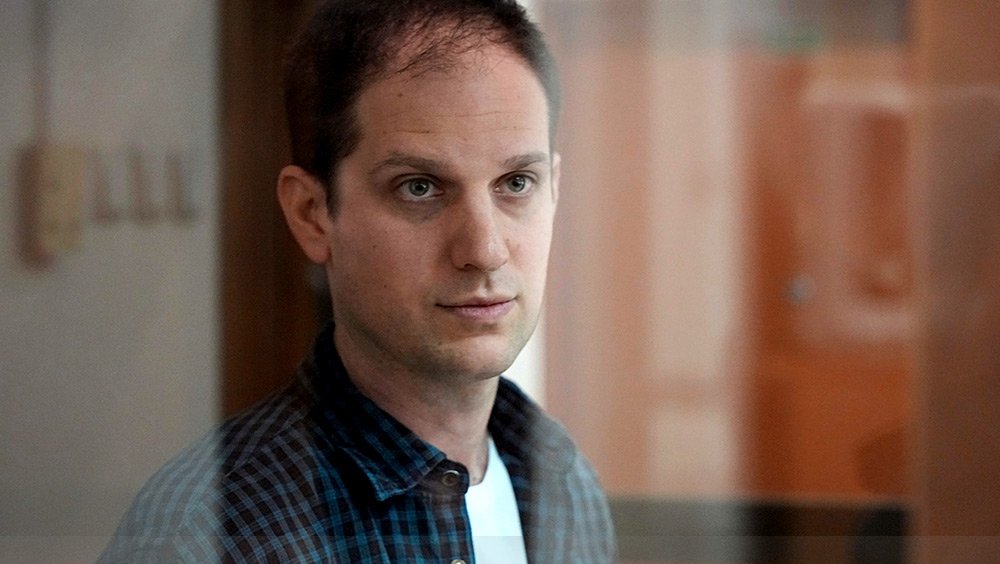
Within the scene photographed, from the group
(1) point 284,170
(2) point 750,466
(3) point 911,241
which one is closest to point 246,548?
(1) point 284,170

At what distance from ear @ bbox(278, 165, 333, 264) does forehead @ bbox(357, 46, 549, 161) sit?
5 cm

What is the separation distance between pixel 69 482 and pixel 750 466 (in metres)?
0.44

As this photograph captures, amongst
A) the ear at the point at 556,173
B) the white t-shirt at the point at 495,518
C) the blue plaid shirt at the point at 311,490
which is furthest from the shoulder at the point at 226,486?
the ear at the point at 556,173

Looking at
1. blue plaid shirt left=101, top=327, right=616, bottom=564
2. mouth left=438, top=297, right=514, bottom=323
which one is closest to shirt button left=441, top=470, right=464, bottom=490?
blue plaid shirt left=101, top=327, right=616, bottom=564

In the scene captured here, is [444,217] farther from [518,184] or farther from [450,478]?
[450,478]

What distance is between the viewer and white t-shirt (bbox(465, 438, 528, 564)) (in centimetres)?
70

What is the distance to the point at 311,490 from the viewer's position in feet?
2.18

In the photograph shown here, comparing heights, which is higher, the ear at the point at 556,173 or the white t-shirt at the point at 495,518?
the ear at the point at 556,173

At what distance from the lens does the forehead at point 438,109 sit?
25.4 inches

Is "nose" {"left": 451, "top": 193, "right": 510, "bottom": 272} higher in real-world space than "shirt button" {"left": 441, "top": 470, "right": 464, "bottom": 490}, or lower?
higher

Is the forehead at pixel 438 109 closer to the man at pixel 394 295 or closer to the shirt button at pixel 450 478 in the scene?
the man at pixel 394 295

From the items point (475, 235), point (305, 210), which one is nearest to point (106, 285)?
point (305, 210)

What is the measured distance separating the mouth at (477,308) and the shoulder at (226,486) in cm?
12

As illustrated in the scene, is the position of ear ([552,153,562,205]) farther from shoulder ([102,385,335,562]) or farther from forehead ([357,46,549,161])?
shoulder ([102,385,335,562])
